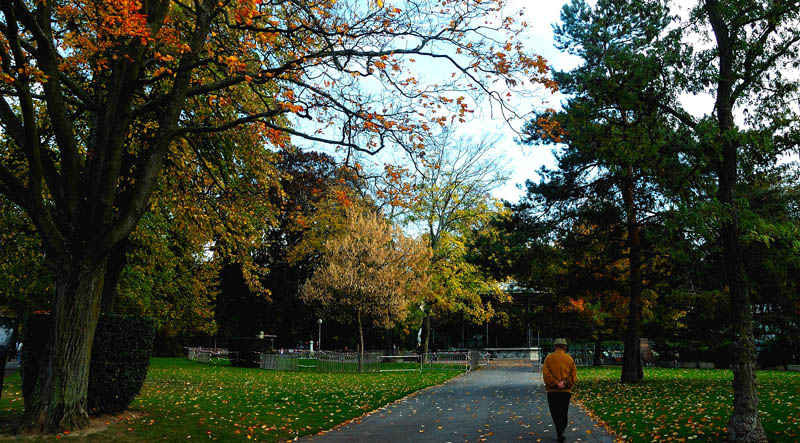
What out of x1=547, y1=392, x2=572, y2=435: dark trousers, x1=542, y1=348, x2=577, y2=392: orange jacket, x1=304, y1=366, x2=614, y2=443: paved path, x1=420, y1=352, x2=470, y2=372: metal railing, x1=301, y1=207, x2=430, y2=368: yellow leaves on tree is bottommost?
x1=420, y1=352, x2=470, y2=372: metal railing

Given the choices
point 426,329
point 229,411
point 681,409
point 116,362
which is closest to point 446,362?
point 426,329

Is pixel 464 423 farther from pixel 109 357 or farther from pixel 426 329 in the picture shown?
pixel 426 329

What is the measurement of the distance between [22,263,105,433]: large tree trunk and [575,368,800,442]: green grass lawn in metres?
8.77

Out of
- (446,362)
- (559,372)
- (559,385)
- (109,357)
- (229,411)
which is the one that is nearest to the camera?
(559,385)

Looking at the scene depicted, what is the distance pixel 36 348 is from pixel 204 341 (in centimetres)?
5130

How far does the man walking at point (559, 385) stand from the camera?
30.4 feet

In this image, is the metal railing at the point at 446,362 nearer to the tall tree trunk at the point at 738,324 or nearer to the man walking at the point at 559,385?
the man walking at the point at 559,385

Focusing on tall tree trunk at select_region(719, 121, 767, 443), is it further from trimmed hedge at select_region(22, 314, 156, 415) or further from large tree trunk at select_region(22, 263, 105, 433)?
Answer: trimmed hedge at select_region(22, 314, 156, 415)

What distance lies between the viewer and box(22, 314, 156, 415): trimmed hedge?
970cm

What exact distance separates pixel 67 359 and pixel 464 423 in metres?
7.06

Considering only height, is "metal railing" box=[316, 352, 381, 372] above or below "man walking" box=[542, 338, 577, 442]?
below

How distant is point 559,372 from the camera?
9.46 m

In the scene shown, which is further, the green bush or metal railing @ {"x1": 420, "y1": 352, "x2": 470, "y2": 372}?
metal railing @ {"x1": 420, "y1": 352, "x2": 470, "y2": 372}

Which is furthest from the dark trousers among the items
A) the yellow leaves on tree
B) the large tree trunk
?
the yellow leaves on tree
